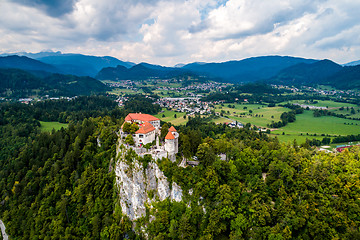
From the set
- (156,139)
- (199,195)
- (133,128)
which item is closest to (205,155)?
(199,195)

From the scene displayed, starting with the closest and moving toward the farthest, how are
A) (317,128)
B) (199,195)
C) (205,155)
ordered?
1. (199,195)
2. (205,155)
3. (317,128)

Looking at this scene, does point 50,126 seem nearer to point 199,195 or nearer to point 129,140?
point 129,140

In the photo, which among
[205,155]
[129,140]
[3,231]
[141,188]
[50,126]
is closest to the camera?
[141,188]

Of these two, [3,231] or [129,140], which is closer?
[129,140]

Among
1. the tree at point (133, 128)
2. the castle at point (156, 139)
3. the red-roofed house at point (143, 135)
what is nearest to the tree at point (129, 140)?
the castle at point (156, 139)

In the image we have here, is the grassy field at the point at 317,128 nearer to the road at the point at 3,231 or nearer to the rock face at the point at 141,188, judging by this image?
the rock face at the point at 141,188

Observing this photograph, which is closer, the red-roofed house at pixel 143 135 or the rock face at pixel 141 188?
the rock face at pixel 141 188

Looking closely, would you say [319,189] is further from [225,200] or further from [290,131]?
[290,131]

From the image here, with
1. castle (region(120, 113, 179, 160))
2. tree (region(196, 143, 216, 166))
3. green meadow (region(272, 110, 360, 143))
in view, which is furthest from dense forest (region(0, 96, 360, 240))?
green meadow (region(272, 110, 360, 143))
